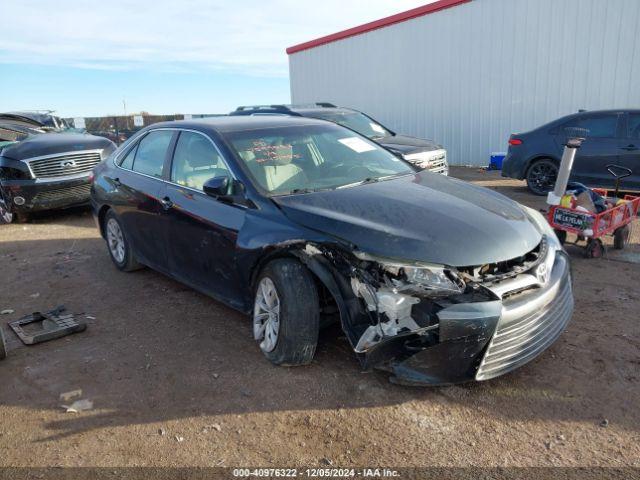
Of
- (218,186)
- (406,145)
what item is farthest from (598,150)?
→ (218,186)

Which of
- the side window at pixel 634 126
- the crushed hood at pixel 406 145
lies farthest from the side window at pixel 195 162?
the side window at pixel 634 126

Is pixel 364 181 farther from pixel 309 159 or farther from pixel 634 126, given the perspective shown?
pixel 634 126

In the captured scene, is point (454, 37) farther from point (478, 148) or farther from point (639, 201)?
point (639, 201)

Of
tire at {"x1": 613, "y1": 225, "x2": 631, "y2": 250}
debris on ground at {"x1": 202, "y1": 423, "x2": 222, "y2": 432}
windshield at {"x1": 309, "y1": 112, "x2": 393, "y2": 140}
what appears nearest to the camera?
debris on ground at {"x1": 202, "y1": 423, "x2": 222, "y2": 432}

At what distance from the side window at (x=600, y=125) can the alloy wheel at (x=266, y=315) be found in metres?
7.35

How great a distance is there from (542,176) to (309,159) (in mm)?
6633

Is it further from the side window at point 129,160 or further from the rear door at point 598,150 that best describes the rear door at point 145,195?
the rear door at point 598,150

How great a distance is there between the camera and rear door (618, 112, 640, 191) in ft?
27.0

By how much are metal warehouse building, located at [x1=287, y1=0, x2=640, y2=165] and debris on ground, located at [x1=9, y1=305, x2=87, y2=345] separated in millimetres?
11577

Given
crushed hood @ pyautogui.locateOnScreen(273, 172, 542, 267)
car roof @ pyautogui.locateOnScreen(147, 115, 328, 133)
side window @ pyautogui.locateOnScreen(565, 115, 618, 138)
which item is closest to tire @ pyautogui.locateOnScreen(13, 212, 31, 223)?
car roof @ pyautogui.locateOnScreen(147, 115, 328, 133)

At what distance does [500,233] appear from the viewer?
326cm

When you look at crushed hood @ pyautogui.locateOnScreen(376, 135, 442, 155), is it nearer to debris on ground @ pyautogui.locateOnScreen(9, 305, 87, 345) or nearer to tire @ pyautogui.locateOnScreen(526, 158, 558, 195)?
tire @ pyautogui.locateOnScreen(526, 158, 558, 195)

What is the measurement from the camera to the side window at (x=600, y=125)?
856 cm

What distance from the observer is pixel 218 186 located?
3756 mm
